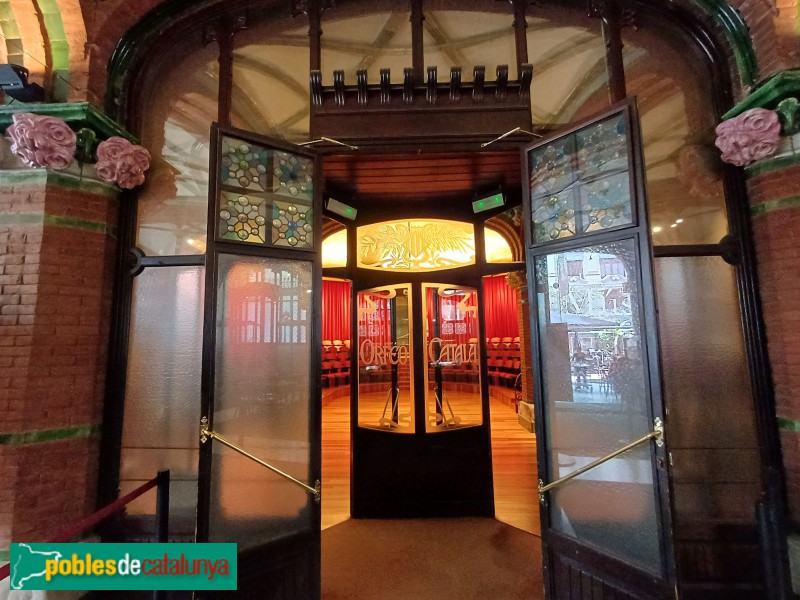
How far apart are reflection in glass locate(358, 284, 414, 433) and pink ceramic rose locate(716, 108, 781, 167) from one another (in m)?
2.77

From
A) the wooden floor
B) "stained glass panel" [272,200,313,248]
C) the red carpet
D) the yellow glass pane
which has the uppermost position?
the yellow glass pane

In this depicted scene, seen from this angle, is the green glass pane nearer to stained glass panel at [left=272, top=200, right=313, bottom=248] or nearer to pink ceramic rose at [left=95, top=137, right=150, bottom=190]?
stained glass panel at [left=272, top=200, right=313, bottom=248]

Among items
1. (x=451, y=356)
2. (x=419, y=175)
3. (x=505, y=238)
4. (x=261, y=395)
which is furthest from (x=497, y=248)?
(x=261, y=395)

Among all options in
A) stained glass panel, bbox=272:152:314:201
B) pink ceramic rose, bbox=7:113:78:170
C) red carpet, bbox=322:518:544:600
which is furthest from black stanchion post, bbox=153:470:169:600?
pink ceramic rose, bbox=7:113:78:170

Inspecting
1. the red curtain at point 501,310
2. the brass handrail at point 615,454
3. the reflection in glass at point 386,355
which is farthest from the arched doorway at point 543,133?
the red curtain at point 501,310

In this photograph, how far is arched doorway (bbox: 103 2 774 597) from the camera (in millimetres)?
2668

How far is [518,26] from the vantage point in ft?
9.87

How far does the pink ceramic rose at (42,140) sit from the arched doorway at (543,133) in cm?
52

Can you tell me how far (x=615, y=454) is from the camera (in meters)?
2.16

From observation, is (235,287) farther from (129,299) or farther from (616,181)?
(616,181)

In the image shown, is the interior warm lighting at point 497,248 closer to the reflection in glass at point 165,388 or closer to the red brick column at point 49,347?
the reflection in glass at point 165,388

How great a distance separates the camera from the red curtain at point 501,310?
10766 millimetres

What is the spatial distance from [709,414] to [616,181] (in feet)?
5.65

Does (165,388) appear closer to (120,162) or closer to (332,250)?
(120,162)
